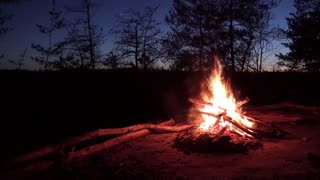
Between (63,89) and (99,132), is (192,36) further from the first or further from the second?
(99,132)

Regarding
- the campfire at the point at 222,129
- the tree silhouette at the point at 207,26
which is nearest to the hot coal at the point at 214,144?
the campfire at the point at 222,129

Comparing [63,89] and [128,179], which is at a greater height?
[63,89]

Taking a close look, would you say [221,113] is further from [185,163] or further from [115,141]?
[115,141]

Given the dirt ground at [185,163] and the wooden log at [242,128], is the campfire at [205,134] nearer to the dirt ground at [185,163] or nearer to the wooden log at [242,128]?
the wooden log at [242,128]

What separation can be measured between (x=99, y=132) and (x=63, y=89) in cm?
511

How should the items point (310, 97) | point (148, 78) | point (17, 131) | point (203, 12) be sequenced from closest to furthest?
point (17, 131) < point (148, 78) < point (310, 97) < point (203, 12)

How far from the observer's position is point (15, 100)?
11562mm

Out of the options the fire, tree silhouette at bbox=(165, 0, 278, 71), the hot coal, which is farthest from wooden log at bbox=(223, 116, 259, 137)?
tree silhouette at bbox=(165, 0, 278, 71)

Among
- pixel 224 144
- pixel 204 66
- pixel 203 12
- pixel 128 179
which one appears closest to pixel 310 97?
pixel 204 66

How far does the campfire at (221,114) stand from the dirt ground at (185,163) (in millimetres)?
836

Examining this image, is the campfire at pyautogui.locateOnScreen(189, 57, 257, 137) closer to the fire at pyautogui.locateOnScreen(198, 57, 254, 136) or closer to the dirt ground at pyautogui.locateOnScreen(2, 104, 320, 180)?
the fire at pyautogui.locateOnScreen(198, 57, 254, 136)

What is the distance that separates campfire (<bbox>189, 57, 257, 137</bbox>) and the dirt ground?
836 mm

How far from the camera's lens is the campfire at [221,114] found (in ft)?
31.9

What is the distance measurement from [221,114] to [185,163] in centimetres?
276
